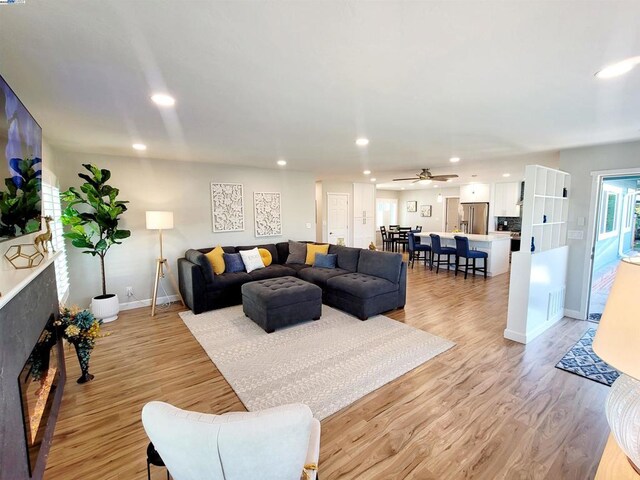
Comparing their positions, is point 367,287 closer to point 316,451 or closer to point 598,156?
point 316,451

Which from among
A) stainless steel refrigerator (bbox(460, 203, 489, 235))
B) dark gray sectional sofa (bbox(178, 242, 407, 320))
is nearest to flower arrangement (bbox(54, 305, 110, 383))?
dark gray sectional sofa (bbox(178, 242, 407, 320))

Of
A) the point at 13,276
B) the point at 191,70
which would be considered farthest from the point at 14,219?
the point at 191,70

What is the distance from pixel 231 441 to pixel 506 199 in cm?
1024

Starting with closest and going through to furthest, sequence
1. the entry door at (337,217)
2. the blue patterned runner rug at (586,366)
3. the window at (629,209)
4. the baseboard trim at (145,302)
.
Result: the blue patterned runner rug at (586,366) → the baseboard trim at (145,302) → the window at (629,209) → the entry door at (337,217)

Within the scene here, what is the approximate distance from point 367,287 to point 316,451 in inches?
113

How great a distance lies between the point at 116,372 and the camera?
2863 mm

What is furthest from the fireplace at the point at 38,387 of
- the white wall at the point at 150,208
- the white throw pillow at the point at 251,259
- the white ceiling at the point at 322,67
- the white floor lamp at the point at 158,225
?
the white throw pillow at the point at 251,259

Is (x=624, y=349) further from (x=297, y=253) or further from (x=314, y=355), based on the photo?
(x=297, y=253)

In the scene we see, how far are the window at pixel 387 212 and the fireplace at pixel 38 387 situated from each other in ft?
38.0

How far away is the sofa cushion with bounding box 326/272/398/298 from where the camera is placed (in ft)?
13.6

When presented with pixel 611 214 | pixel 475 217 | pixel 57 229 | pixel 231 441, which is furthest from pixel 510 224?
pixel 57 229

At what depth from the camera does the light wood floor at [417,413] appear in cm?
180

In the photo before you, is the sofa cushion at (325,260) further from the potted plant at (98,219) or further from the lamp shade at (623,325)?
the lamp shade at (623,325)

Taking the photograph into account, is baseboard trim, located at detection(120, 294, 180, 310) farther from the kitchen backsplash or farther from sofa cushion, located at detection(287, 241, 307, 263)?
the kitchen backsplash
